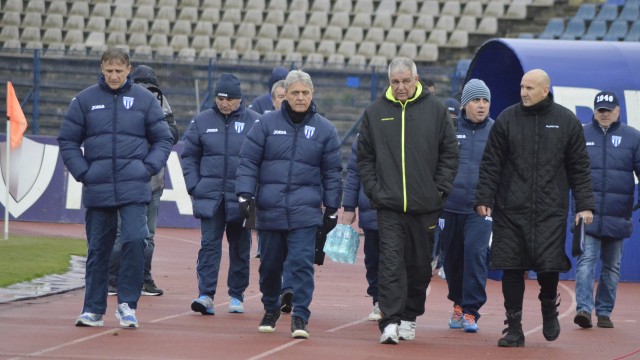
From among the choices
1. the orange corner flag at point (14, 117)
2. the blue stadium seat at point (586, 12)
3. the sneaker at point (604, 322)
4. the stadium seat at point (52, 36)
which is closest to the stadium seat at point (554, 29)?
the blue stadium seat at point (586, 12)

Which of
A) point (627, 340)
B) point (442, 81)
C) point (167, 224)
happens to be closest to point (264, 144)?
point (627, 340)

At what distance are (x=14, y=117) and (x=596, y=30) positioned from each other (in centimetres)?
1434

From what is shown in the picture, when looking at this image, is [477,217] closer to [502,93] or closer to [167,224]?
[502,93]

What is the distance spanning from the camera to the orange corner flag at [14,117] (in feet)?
66.4

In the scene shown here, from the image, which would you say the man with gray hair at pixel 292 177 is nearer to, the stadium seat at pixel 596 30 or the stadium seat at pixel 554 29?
the stadium seat at pixel 596 30

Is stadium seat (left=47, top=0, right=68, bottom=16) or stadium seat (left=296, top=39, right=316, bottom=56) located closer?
stadium seat (left=296, top=39, right=316, bottom=56)

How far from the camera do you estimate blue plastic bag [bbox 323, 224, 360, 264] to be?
11.3 meters

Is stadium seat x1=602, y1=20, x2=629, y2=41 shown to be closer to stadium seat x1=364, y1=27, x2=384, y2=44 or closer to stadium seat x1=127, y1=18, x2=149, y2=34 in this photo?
stadium seat x1=364, y1=27, x2=384, y2=44

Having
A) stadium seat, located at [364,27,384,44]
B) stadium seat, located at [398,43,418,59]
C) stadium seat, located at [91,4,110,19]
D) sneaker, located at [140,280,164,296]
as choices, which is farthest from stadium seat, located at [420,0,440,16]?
sneaker, located at [140,280,164,296]

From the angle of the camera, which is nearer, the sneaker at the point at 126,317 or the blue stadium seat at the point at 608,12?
the sneaker at the point at 126,317

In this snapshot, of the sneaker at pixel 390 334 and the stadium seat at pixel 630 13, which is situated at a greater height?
the stadium seat at pixel 630 13

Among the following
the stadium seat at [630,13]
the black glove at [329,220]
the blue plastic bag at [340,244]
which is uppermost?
the stadium seat at [630,13]

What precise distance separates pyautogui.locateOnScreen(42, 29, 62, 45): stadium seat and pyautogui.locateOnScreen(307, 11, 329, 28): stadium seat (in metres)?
5.62

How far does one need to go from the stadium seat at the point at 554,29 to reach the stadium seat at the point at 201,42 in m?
7.32
